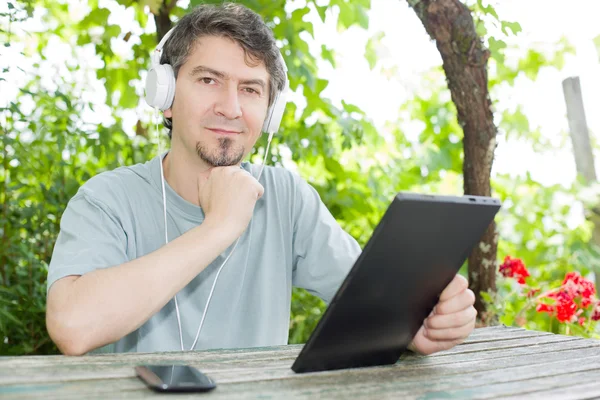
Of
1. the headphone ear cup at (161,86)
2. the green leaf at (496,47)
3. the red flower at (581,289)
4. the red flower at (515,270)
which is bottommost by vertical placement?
the red flower at (581,289)

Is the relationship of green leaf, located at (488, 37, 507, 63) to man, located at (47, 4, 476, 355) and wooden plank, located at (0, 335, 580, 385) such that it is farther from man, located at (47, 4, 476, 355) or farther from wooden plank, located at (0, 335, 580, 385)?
wooden plank, located at (0, 335, 580, 385)

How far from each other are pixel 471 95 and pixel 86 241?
180cm

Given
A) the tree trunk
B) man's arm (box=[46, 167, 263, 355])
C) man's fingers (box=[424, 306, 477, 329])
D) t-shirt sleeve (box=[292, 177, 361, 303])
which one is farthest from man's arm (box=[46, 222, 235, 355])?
the tree trunk

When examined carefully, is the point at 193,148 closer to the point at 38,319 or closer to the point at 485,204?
the point at 485,204

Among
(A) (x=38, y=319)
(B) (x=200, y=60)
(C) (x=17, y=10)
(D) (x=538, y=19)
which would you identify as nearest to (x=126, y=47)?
(C) (x=17, y=10)

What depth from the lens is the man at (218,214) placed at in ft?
4.67

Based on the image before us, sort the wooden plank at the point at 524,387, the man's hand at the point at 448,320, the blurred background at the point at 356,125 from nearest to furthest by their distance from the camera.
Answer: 1. the wooden plank at the point at 524,387
2. the man's hand at the point at 448,320
3. the blurred background at the point at 356,125

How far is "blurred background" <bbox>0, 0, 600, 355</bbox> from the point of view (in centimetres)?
274

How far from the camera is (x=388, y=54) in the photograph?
3.44 m

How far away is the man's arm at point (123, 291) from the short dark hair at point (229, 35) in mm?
647

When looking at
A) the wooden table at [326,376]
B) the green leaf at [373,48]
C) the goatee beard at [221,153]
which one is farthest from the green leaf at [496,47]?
the wooden table at [326,376]

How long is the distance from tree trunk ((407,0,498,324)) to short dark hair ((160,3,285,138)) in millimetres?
903

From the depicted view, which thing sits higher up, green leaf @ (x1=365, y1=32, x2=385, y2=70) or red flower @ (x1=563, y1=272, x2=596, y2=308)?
green leaf @ (x1=365, y1=32, x2=385, y2=70)

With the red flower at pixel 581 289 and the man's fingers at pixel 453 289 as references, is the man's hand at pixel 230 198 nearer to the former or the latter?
the man's fingers at pixel 453 289
